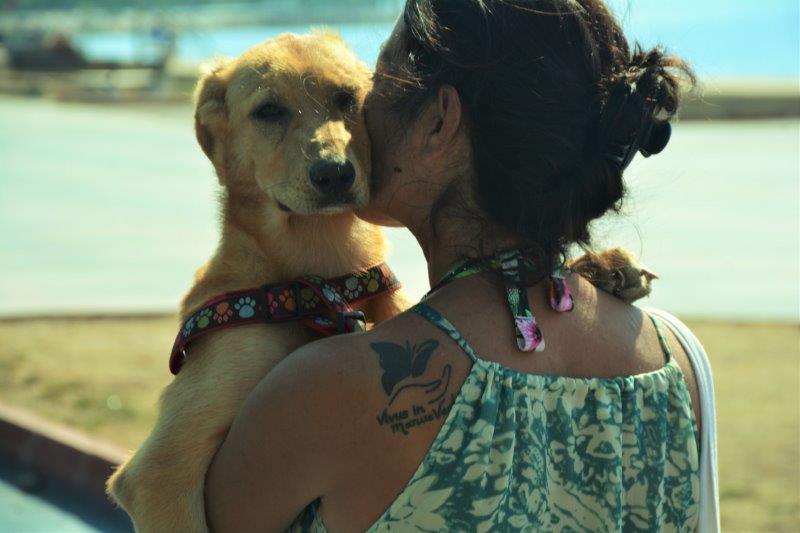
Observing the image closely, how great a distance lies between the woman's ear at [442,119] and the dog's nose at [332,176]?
1.28 ft

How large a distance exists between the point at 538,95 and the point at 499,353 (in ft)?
1.34

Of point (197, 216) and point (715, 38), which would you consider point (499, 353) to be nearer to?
point (197, 216)

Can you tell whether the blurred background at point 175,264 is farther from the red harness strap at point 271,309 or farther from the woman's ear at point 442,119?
the red harness strap at point 271,309

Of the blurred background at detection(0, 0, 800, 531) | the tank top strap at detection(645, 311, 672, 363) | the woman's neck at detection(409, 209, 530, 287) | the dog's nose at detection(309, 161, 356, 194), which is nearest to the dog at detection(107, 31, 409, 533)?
the dog's nose at detection(309, 161, 356, 194)

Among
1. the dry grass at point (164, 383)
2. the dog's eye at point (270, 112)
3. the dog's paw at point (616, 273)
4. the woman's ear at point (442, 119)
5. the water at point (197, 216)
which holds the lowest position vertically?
the water at point (197, 216)

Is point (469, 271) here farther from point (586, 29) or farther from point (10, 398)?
point (10, 398)

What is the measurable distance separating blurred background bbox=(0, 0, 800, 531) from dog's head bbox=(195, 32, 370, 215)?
0.11m

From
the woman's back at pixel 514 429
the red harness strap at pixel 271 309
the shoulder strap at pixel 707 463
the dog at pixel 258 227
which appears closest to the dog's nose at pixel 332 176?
the dog at pixel 258 227

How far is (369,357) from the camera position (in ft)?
5.42

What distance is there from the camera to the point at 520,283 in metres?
1.78

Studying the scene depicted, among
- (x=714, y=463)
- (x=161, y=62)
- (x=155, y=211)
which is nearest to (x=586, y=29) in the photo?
(x=714, y=463)

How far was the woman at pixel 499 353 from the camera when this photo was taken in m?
1.65

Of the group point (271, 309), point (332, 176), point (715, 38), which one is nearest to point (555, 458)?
point (271, 309)

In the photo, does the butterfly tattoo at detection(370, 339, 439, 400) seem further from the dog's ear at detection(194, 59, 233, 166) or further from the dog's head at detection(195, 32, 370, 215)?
the dog's ear at detection(194, 59, 233, 166)
